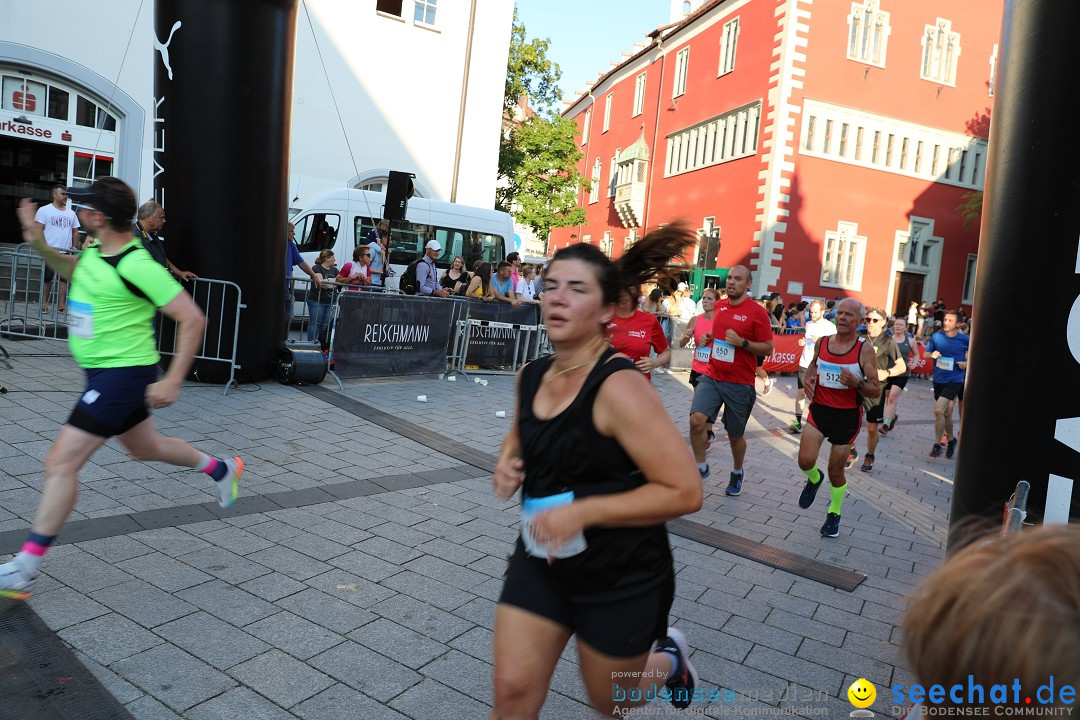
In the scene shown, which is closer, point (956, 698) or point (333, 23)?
point (956, 698)

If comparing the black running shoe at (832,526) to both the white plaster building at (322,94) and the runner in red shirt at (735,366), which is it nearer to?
the runner in red shirt at (735,366)

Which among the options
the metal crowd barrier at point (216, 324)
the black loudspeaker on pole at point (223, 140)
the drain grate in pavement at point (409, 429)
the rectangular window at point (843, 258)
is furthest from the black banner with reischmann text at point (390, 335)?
the rectangular window at point (843, 258)

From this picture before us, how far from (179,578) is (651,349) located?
446 cm

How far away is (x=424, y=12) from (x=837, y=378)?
1890 cm

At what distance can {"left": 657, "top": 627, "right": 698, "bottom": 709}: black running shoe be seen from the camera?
8.64ft

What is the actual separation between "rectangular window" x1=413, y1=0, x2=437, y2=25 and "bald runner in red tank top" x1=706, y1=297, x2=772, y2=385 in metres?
17.5

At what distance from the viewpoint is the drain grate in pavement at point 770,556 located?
16.9 feet

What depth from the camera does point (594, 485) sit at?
7.45 feet

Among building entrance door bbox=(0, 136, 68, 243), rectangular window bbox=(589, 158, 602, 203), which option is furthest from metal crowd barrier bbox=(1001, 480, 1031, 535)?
rectangular window bbox=(589, 158, 602, 203)

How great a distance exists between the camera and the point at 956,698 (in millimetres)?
1045

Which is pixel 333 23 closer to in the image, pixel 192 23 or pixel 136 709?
pixel 192 23

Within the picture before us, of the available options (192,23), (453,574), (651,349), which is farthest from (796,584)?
(192,23)

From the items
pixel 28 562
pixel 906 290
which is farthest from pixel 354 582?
pixel 906 290

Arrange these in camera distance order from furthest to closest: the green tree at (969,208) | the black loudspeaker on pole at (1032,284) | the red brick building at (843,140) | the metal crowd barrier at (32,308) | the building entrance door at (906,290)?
the building entrance door at (906,290) → the green tree at (969,208) → the red brick building at (843,140) → the metal crowd barrier at (32,308) → the black loudspeaker on pole at (1032,284)
